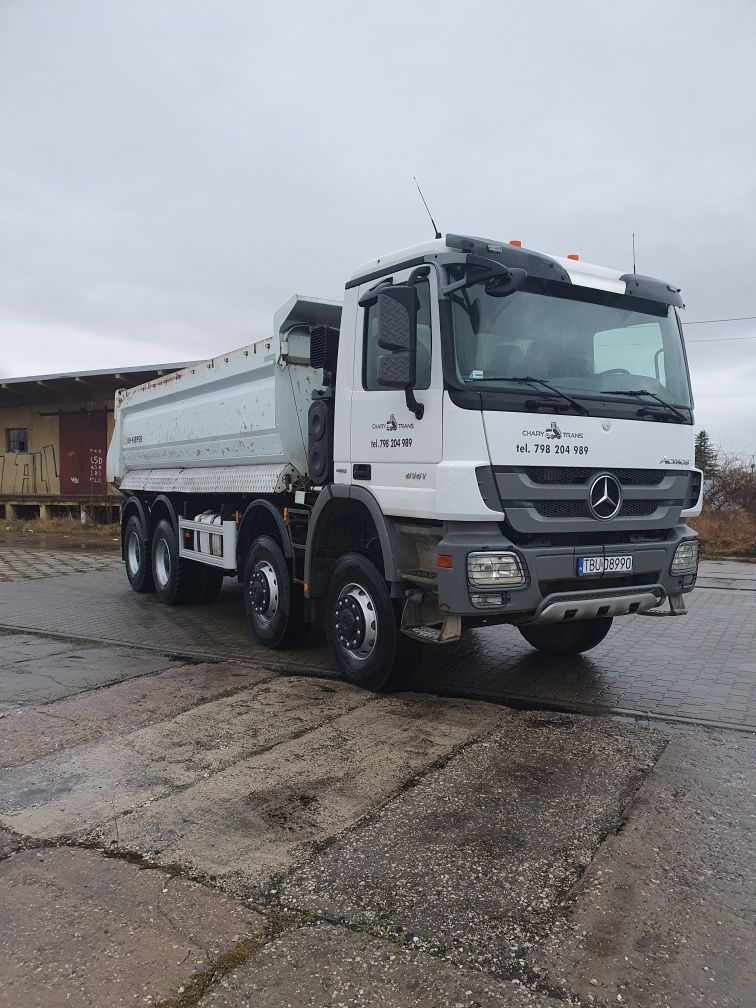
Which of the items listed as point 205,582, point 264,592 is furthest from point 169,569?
point 264,592

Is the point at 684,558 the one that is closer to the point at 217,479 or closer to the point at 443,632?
the point at 443,632

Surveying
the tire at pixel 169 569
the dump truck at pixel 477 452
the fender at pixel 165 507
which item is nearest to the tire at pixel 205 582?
the tire at pixel 169 569

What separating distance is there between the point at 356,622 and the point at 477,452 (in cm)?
168

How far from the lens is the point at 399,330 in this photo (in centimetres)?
514

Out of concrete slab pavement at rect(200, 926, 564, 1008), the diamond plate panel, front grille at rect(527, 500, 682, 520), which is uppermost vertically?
the diamond plate panel

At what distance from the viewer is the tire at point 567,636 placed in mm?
6934

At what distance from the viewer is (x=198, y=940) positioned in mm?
2801

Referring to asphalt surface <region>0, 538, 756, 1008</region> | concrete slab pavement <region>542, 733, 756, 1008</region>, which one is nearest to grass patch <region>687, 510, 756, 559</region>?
asphalt surface <region>0, 538, 756, 1008</region>

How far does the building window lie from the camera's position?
25.3 m

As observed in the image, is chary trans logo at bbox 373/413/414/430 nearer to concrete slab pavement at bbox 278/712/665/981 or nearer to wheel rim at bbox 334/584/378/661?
wheel rim at bbox 334/584/378/661

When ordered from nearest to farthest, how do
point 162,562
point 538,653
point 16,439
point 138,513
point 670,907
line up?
point 670,907 < point 538,653 < point 162,562 < point 138,513 < point 16,439

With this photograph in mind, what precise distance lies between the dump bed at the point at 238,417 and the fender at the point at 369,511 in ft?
2.40

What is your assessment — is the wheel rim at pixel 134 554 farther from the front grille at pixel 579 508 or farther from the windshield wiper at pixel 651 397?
the windshield wiper at pixel 651 397

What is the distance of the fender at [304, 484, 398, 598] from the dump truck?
0.02 metres
